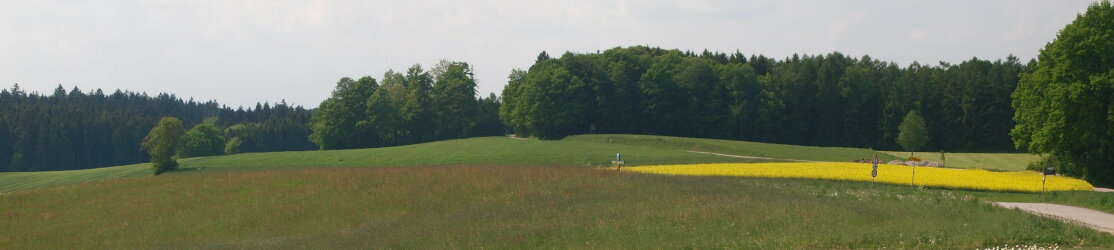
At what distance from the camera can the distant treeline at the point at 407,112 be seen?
363ft

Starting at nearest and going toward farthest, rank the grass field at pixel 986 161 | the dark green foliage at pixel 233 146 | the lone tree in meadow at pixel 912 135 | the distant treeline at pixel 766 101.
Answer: the grass field at pixel 986 161, the lone tree in meadow at pixel 912 135, the distant treeline at pixel 766 101, the dark green foliage at pixel 233 146

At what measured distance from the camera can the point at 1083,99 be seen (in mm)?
43500

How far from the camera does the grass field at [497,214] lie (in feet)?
64.6

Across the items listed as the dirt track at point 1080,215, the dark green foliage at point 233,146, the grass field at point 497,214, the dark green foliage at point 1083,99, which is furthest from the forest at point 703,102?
the dirt track at point 1080,215

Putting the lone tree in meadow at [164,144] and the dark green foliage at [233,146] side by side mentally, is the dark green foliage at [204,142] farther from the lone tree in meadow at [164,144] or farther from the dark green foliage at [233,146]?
the lone tree in meadow at [164,144]

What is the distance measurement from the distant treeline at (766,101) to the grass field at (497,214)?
6229cm

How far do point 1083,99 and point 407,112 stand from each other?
91497 millimetres

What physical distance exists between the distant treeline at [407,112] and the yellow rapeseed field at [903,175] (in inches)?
2808

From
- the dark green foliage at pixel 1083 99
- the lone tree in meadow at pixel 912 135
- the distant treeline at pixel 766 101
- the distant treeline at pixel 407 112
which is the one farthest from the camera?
the distant treeline at pixel 407 112

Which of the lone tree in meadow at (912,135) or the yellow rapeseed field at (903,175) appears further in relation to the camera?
the lone tree in meadow at (912,135)

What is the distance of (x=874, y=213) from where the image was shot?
73.6 ft

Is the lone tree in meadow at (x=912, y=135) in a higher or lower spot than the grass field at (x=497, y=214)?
higher

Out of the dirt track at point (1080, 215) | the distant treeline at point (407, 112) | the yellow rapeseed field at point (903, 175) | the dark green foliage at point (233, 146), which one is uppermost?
the distant treeline at point (407, 112)

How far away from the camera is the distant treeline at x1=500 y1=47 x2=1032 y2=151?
98938 mm
